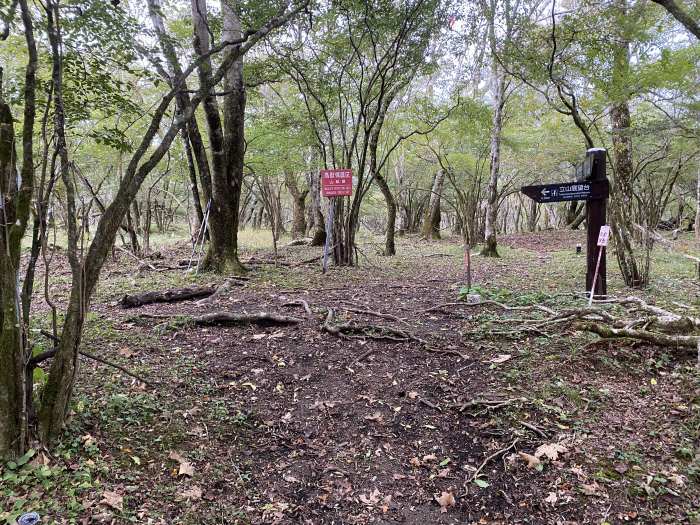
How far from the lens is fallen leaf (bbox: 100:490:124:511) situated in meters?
2.11


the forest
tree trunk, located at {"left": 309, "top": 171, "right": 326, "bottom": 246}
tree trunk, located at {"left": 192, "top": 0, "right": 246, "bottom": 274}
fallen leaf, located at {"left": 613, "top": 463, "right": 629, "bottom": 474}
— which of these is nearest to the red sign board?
the forest

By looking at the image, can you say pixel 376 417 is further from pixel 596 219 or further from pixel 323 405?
pixel 596 219

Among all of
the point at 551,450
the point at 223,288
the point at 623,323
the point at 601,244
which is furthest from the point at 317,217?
the point at 551,450

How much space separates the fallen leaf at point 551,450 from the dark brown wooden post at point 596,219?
343 cm

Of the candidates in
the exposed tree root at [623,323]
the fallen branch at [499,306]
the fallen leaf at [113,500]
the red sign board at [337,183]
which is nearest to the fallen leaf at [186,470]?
the fallen leaf at [113,500]

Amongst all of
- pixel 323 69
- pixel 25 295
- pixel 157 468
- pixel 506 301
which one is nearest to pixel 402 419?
pixel 157 468

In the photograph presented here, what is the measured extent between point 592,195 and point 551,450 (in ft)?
12.9

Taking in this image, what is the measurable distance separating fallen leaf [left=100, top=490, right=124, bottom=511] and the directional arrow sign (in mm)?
5234

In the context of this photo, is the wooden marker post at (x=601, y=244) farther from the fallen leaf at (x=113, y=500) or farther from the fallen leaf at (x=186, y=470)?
the fallen leaf at (x=113, y=500)

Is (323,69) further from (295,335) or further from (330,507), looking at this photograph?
(330,507)

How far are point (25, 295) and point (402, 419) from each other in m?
2.76

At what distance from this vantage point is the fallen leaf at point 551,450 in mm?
2676

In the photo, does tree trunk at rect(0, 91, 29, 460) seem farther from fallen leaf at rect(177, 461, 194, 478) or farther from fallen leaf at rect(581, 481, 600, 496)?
fallen leaf at rect(581, 481, 600, 496)

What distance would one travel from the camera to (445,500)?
2.50 m
